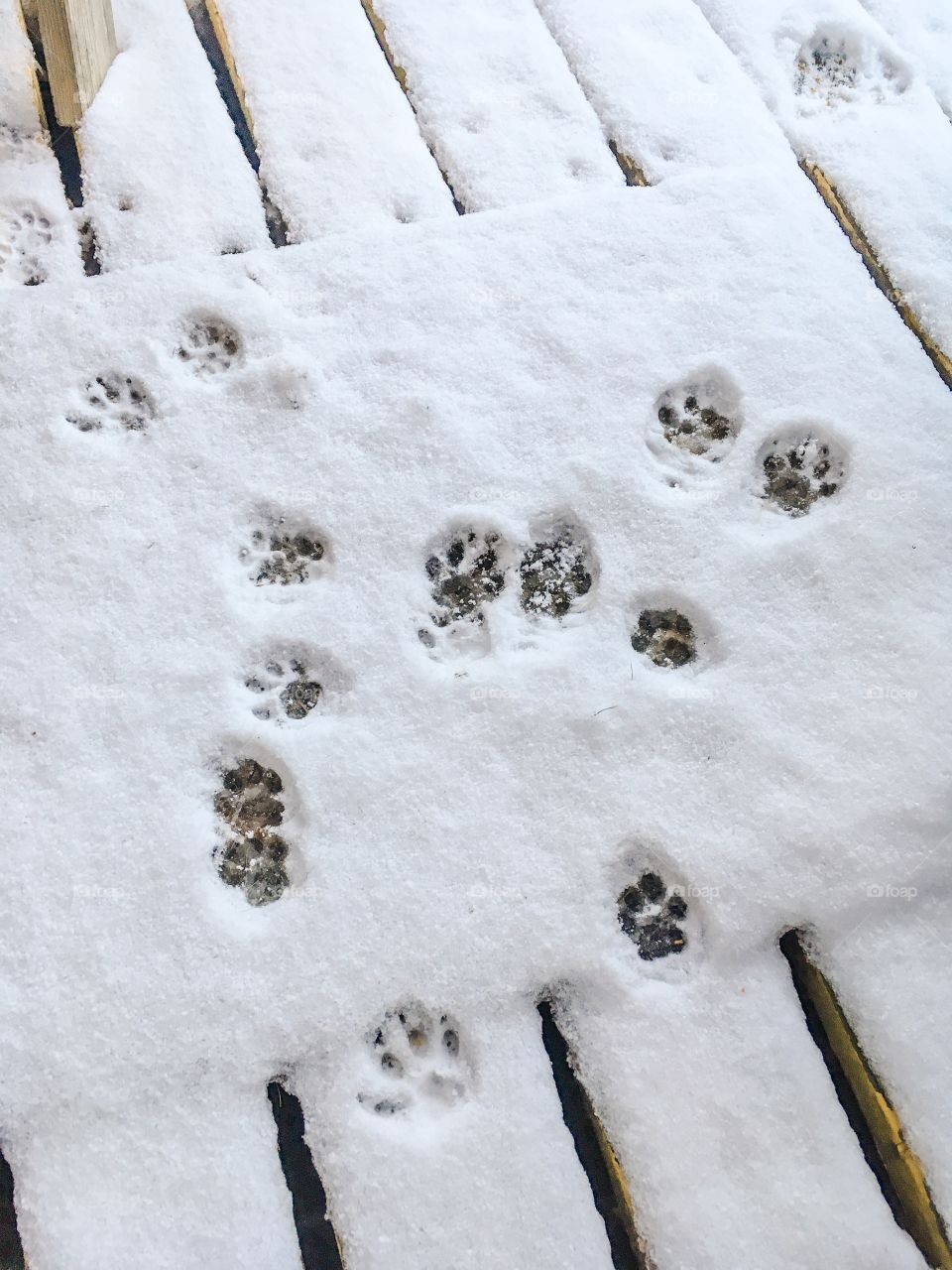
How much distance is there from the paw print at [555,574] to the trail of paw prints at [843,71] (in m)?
1.12

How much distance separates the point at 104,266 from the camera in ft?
5.44

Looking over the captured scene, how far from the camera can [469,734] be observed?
1338 millimetres

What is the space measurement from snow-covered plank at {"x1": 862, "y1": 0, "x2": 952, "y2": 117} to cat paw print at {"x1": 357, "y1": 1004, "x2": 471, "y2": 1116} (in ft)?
6.43

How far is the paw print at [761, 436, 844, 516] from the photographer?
60.1 inches

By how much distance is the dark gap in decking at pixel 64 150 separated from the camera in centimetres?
169

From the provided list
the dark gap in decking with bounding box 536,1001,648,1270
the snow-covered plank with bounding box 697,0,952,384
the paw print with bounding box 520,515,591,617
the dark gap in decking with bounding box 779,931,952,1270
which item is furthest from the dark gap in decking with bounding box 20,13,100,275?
the dark gap in decking with bounding box 779,931,952,1270

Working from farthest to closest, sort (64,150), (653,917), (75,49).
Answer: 1. (64,150)
2. (75,49)
3. (653,917)

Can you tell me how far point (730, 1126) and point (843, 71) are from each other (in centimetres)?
196

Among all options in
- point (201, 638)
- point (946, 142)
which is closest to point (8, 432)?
point (201, 638)

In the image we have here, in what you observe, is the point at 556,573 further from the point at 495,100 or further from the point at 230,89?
the point at 230,89

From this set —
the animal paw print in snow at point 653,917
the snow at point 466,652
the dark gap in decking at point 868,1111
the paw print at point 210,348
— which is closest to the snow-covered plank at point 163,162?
the snow at point 466,652

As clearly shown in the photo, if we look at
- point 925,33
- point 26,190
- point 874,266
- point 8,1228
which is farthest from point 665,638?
point 925,33

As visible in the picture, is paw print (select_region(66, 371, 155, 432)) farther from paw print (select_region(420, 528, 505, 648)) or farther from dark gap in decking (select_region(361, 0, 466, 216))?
dark gap in decking (select_region(361, 0, 466, 216))

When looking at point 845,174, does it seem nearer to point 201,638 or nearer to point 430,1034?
point 201,638
